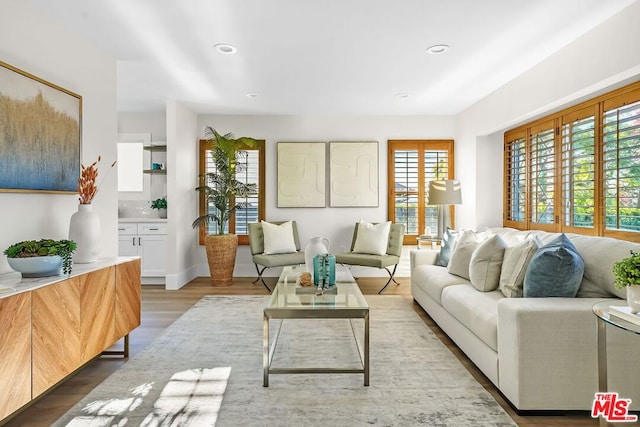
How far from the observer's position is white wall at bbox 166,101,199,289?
5.23 metres

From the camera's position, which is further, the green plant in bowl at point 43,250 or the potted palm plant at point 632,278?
the green plant in bowl at point 43,250

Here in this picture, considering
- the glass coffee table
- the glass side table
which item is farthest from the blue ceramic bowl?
the glass side table

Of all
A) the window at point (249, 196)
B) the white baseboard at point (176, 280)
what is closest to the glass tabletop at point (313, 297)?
the white baseboard at point (176, 280)

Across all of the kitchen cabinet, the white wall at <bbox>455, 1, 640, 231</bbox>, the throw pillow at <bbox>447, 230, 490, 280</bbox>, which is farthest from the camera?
the kitchen cabinet

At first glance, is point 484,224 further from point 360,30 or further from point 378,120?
point 360,30

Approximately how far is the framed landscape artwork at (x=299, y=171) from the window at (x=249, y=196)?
1.01 ft

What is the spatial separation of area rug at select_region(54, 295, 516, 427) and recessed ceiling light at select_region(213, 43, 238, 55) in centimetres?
250

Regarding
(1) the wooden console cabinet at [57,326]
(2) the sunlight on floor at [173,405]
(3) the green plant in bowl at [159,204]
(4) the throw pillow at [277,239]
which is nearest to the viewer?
(1) the wooden console cabinet at [57,326]

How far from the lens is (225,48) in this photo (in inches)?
133

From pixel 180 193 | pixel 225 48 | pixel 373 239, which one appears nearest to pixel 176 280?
pixel 180 193

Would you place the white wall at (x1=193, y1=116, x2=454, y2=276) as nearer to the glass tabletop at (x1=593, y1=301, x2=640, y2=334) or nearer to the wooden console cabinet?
the wooden console cabinet

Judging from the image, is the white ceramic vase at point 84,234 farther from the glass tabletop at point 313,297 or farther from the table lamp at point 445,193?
the table lamp at point 445,193

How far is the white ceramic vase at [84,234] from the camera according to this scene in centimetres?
277

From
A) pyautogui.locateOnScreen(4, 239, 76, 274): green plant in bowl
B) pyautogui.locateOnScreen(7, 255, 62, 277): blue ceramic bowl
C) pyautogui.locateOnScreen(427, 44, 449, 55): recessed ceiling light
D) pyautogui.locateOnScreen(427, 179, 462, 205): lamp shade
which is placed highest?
pyautogui.locateOnScreen(427, 44, 449, 55): recessed ceiling light
